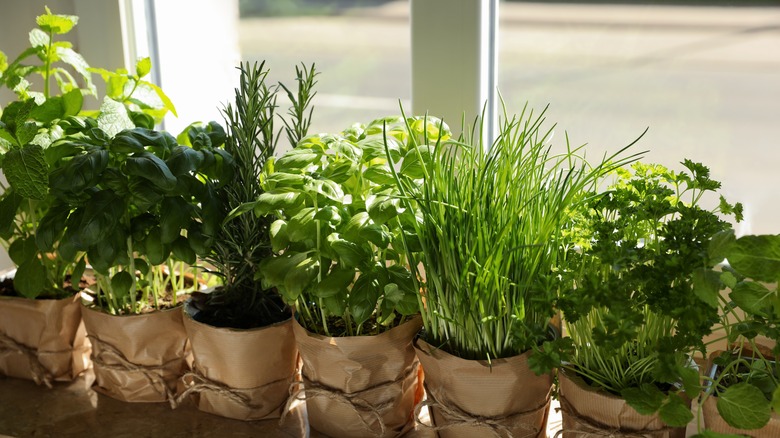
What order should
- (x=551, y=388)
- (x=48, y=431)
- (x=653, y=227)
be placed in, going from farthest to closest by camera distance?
(x=48, y=431) → (x=551, y=388) → (x=653, y=227)

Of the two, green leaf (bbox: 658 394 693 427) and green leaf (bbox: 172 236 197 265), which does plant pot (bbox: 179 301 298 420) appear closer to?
green leaf (bbox: 172 236 197 265)

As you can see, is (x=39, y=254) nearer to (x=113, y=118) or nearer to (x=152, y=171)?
(x=113, y=118)

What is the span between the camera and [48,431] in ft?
3.43

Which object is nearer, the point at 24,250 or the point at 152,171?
the point at 152,171

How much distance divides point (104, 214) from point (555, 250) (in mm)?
510

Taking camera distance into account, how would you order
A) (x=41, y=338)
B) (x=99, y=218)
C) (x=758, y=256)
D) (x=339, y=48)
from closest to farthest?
(x=758, y=256)
(x=99, y=218)
(x=41, y=338)
(x=339, y=48)

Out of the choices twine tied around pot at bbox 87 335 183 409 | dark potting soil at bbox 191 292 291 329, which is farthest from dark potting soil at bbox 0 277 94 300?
dark potting soil at bbox 191 292 291 329

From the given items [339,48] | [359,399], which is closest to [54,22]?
A: [339,48]

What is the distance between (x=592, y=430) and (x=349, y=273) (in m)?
0.30

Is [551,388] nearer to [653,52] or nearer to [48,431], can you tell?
[653,52]

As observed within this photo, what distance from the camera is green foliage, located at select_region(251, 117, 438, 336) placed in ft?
2.83

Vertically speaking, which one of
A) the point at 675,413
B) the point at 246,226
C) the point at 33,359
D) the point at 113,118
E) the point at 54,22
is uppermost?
the point at 54,22

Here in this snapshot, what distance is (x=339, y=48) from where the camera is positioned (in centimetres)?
133

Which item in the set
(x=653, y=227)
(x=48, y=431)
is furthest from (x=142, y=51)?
(x=653, y=227)
